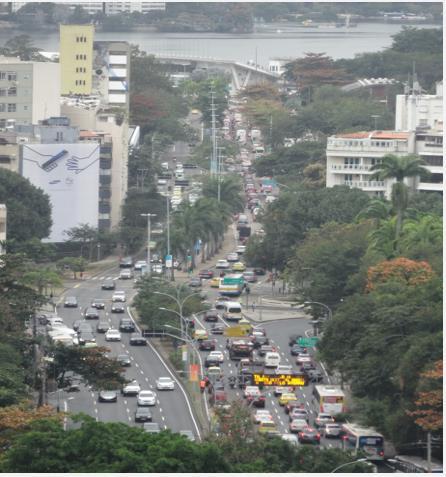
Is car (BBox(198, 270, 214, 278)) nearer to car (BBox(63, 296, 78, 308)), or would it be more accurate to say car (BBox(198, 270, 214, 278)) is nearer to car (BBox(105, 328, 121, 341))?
car (BBox(63, 296, 78, 308))

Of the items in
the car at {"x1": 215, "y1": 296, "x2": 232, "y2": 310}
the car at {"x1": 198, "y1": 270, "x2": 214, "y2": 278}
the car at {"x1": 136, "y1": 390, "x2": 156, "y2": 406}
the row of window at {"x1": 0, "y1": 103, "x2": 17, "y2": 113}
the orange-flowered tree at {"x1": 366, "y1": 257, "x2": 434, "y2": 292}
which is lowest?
the car at {"x1": 136, "y1": 390, "x2": 156, "y2": 406}

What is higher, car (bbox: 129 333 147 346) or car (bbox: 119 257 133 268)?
car (bbox: 119 257 133 268)

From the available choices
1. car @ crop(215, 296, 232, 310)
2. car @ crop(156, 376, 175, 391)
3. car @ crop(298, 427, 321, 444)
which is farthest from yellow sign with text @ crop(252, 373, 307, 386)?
car @ crop(215, 296, 232, 310)

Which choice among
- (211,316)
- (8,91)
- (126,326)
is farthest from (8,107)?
(126,326)

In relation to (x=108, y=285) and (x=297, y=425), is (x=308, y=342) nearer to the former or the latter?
(x=297, y=425)

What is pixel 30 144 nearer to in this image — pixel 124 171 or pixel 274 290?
pixel 124 171
